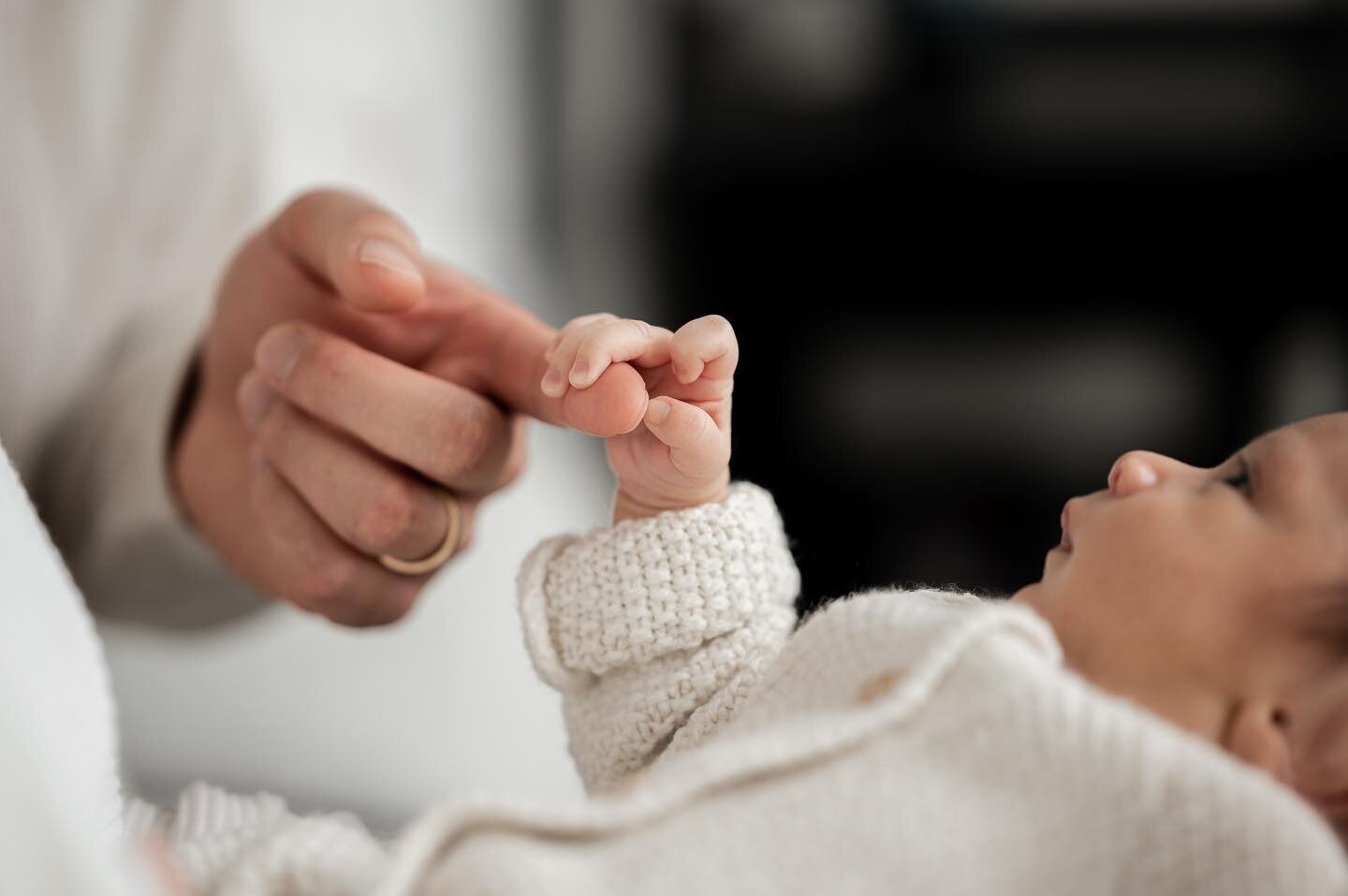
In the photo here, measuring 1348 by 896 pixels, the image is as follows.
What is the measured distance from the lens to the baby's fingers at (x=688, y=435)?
1.64 ft

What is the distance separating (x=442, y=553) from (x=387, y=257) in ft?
0.50

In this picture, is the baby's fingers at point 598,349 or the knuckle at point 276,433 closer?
the baby's fingers at point 598,349

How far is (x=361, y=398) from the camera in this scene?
0.60 m

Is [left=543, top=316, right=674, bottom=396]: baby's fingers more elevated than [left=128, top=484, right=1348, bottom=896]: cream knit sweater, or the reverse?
[left=543, top=316, right=674, bottom=396]: baby's fingers

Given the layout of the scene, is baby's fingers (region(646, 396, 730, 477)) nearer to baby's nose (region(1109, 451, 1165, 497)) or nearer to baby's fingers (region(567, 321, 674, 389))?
baby's fingers (region(567, 321, 674, 389))

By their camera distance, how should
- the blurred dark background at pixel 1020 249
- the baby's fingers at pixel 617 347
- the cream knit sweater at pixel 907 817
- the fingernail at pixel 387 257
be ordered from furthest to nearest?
the blurred dark background at pixel 1020 249 < the fingernail at pixel 387 257 < the baby's fingers at pixel 617 347 < the cream knit sweater at pixel 907 817

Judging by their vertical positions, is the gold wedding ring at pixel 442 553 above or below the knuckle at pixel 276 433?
below

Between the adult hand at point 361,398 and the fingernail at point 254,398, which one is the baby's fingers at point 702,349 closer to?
the adult hand at point 361,398

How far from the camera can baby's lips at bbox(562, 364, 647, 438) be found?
18.9 inches

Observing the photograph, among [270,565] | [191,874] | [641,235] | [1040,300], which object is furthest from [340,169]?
[191,874]

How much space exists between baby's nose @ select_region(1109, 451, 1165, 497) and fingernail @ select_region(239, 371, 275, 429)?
1.37ft

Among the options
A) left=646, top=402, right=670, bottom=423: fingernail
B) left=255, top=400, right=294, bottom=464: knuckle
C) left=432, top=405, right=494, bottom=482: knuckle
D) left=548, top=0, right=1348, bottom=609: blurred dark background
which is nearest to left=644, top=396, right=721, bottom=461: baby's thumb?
left=646, top=402, right=670, bottom=423: fingernail

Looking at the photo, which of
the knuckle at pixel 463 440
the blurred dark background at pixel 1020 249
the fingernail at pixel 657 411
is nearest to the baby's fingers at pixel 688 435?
the fingernail at pixel 657 411

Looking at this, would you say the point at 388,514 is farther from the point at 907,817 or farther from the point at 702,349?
the point at 907,817
